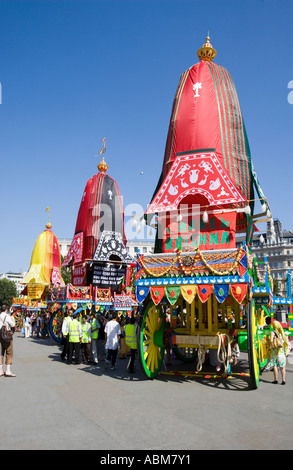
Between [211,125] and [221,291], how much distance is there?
5.14 meters

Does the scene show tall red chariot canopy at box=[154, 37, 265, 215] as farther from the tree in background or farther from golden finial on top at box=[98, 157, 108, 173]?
the tree in background

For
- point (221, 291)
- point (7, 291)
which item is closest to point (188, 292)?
point (221, 291)

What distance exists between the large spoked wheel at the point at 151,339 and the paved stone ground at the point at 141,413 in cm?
36

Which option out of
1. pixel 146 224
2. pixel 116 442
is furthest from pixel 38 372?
pixel 116 442

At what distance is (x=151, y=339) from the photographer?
9.71m

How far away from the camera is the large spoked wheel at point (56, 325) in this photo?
20006 mm

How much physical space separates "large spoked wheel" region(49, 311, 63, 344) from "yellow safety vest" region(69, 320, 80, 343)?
333 inches

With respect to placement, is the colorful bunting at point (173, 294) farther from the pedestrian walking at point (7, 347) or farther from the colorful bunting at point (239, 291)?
the pedestrian walking at point (7, 347)

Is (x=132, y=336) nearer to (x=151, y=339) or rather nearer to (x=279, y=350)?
(x=151, y=339)

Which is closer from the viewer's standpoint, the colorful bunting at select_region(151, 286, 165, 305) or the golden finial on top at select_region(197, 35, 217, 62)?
the colorful bunting at select_region(151, 286, 165, 305)

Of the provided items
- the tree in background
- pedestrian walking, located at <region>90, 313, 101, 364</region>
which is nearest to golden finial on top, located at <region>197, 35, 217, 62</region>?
pedestrian walking, located at <region>90, 313, 101, 364</region>

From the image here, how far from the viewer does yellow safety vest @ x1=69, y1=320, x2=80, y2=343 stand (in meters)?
11.8

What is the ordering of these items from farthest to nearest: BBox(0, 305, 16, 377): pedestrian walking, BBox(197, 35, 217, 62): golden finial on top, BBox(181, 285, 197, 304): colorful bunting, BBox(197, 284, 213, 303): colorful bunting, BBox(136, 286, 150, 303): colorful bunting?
BBox(197, 35, 217, 62): golden finial on top → BBox(0, 305, 16, 377): pedestrian walking → BBox(136, 286, 150, 303): colorful bunting → BBox(181, 285, 197, 304): colorful bunting → BBox(197, 284, 213, 303): colorful bunting

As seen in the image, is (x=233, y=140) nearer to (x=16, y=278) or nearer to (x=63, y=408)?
(x=63, y=408)
